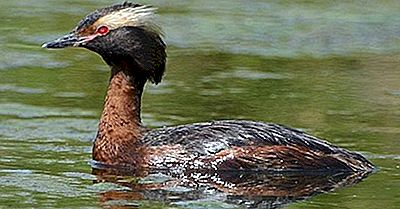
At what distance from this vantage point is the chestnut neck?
37.7 feet

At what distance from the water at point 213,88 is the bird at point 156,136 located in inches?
13.2

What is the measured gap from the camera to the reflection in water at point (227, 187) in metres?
10.0

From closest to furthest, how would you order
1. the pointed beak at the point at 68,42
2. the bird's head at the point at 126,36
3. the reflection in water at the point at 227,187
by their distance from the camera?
the reflection in water at the point at 227,187 → the pointed beak at the point at 68,42 → the bird's head at the point at 126,36

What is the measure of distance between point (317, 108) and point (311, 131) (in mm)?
977

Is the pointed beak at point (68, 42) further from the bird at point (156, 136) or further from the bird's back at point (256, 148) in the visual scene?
the bird's back at point (256, 148)

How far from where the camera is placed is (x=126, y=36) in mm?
11828

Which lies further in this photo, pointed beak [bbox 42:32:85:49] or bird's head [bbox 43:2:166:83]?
bird's head [bbox 43:2:166:83]

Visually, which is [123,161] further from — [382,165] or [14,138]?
[382,165]

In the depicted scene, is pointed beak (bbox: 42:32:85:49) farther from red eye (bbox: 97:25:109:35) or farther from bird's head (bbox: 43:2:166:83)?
red eye (bbox: 97:25:109:35)

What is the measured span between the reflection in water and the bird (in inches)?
4.5

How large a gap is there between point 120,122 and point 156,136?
474 mm

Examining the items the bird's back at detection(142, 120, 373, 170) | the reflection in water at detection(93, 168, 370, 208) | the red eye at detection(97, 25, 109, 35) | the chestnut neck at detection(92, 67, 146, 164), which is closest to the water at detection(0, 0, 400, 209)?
the reflection in water at detection(93, 168, 370, 208)

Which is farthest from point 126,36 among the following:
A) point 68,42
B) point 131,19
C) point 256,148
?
point 256,148

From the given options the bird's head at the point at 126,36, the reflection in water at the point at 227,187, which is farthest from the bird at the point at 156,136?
the reflection in water at the point at 227,187
